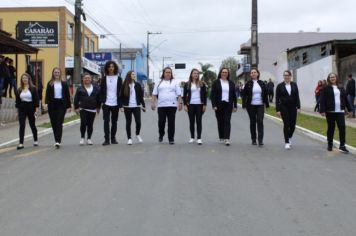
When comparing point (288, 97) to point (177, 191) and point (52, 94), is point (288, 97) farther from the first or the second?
point (177, 191)

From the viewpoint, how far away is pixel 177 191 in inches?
301

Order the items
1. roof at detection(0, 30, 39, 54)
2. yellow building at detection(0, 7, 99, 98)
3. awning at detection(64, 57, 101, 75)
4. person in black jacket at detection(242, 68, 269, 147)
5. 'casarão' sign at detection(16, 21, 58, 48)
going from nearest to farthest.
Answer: person in black jacket at detection(242, 68, 269, 147), roof at detection(0, 30, 39, 54), 'casarão' sign at detection(16, 21, 58, 48), awning at detection(64, 57, 101, 75), yellow building at detection(0, 7, 99, 98)

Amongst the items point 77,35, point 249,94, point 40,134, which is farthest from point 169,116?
point 77,35

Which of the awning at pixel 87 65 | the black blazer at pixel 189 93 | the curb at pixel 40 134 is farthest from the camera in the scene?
the awning at pixel 87 65

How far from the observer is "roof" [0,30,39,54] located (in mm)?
20148

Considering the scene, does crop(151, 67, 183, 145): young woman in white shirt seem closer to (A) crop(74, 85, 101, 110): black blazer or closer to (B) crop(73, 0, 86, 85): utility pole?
(A) crop(74, 85, 101, 110): black blazer

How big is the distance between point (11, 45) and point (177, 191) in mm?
15514

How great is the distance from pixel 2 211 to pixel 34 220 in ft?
2.11

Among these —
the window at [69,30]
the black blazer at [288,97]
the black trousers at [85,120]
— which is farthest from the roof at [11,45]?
the window at [69,30]

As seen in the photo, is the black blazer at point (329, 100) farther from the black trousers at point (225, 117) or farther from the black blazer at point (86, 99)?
the black blazer at point (86, 99)

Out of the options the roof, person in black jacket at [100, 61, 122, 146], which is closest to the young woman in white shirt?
person in black jacket at [100, 61, 122, 146]

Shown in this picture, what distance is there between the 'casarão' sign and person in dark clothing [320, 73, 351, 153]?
25.5m

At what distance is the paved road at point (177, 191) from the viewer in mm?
6020

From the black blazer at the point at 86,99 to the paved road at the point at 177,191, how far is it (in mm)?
949
